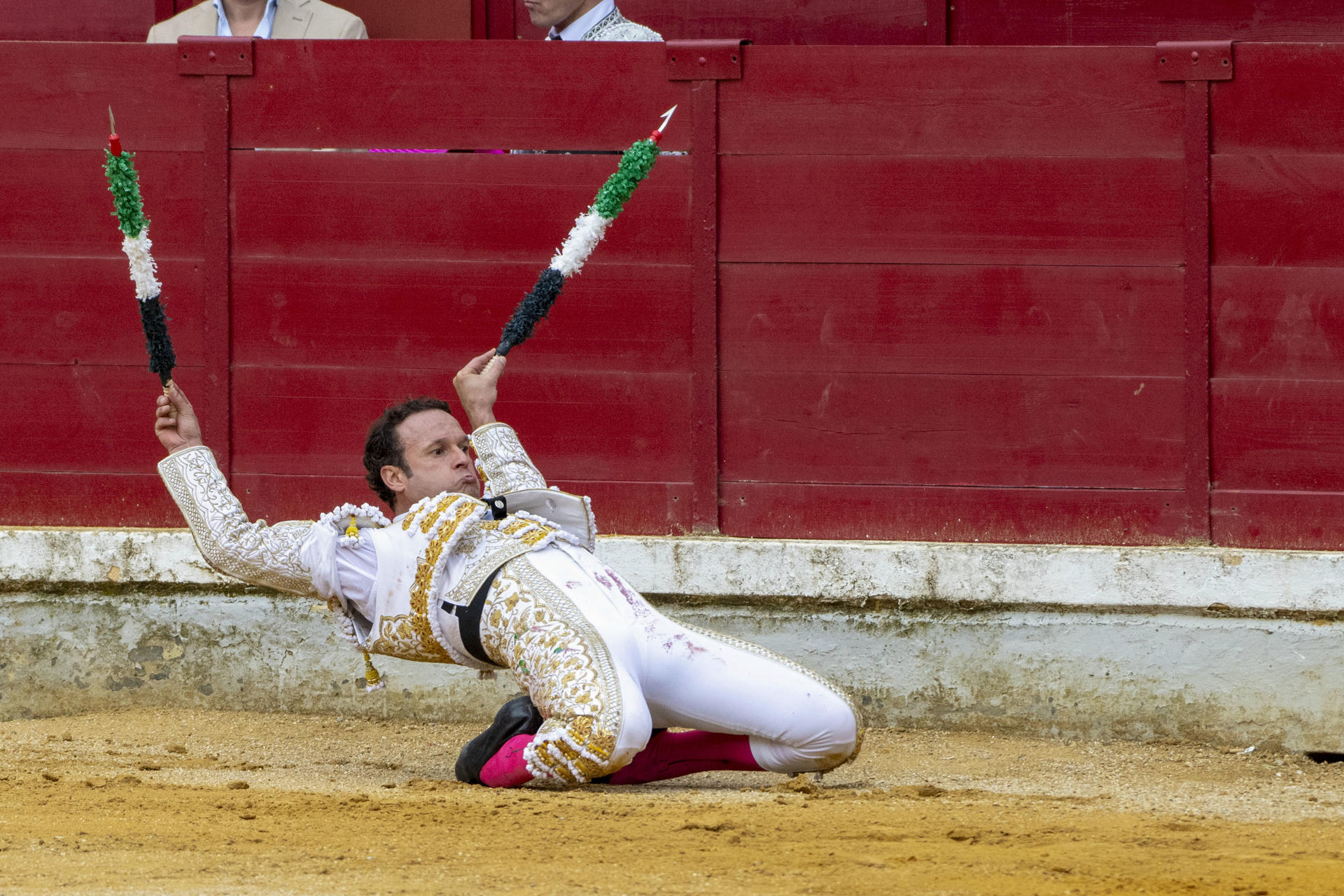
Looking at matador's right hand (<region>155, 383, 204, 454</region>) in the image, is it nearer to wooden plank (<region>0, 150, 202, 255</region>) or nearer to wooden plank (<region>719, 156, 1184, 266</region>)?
wooden plank (<region>0, 150, 202, 255</region>)

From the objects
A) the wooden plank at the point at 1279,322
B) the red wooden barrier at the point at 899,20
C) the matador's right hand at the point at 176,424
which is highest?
the red wooden barrier at the point at 899,20

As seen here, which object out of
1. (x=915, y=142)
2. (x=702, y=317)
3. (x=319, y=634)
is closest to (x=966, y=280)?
(x=915, y=142)

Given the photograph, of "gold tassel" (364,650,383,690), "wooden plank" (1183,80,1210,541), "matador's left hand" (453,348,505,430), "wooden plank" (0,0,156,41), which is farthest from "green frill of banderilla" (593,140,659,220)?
"wooden plank" (0,0,156,41)

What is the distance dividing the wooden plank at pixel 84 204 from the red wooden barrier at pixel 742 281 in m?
0.01

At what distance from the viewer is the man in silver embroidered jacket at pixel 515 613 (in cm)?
401

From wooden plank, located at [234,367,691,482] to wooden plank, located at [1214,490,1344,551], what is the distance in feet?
4.96

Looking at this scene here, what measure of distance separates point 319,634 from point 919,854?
2492mm

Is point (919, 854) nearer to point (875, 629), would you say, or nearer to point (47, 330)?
point (875, 629)

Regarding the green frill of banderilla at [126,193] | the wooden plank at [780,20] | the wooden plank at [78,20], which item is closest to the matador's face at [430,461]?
the green frill of banderilla at [126,193]

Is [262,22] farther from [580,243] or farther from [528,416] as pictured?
[580,243]

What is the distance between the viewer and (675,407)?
5.30m

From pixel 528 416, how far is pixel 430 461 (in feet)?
3.60

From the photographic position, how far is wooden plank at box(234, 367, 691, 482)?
A: 531cm

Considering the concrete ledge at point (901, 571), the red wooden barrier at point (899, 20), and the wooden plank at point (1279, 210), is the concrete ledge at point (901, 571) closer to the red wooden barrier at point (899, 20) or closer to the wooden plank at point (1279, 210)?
the wooden plank at point (1279, 210)
